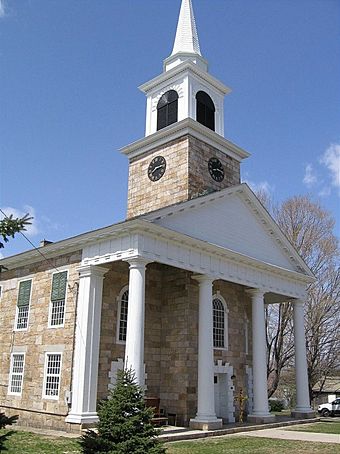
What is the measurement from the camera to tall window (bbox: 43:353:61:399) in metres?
18.0

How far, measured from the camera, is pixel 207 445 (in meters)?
14.6

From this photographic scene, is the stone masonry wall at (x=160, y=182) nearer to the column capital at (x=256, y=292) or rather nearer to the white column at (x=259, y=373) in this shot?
the column capital at (x=256, y=292)

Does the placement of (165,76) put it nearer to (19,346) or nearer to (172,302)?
(172,302)

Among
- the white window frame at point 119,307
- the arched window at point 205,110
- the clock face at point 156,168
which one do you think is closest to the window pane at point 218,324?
the white window frame at point 119,307

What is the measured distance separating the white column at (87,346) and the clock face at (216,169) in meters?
9.56

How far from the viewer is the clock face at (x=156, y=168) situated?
983 inches

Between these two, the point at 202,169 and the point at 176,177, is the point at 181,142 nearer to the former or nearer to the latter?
the point at 202,169

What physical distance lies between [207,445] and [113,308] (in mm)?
6176

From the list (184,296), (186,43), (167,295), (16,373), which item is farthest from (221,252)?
(186,43)

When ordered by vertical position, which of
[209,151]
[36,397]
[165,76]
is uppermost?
[165,76]

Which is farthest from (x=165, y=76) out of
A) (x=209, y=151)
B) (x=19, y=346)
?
(x=19, y=346)

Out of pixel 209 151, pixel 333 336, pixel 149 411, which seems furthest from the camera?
pixel 333 336

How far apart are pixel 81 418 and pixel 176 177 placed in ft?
40.1

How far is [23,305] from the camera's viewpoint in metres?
21.0
